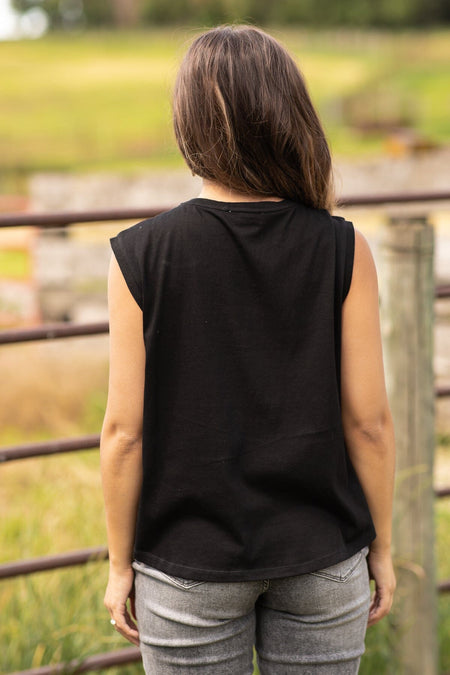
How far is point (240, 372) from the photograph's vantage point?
1355 millimetres

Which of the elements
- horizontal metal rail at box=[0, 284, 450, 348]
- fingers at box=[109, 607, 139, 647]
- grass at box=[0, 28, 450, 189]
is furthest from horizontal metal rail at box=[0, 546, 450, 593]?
grass at box=[0, 28, 450, 189]

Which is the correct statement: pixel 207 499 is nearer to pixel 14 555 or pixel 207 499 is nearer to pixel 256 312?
pixel 256 312

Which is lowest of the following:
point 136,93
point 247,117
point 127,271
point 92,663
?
point 136,93

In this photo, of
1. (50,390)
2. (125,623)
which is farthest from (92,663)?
(50,390)

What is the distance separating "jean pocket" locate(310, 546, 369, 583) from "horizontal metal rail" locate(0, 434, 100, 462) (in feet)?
2.91

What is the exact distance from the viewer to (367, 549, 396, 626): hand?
1574 mm

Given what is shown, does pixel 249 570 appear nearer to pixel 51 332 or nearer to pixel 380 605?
pixel 380 605

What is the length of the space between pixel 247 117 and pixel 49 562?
128cm

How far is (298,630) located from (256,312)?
52 centimetres

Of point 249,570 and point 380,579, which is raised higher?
point 249,570

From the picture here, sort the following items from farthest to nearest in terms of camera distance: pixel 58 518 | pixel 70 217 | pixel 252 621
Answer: pixel 58 518 → pixel 70 217 → pixel 252 621

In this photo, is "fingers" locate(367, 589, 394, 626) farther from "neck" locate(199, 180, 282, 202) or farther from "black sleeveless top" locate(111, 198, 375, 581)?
"neck" locate(199, 180, 282, 202)

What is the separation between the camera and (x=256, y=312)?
1354 mm

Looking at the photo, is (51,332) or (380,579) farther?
(51,332)
